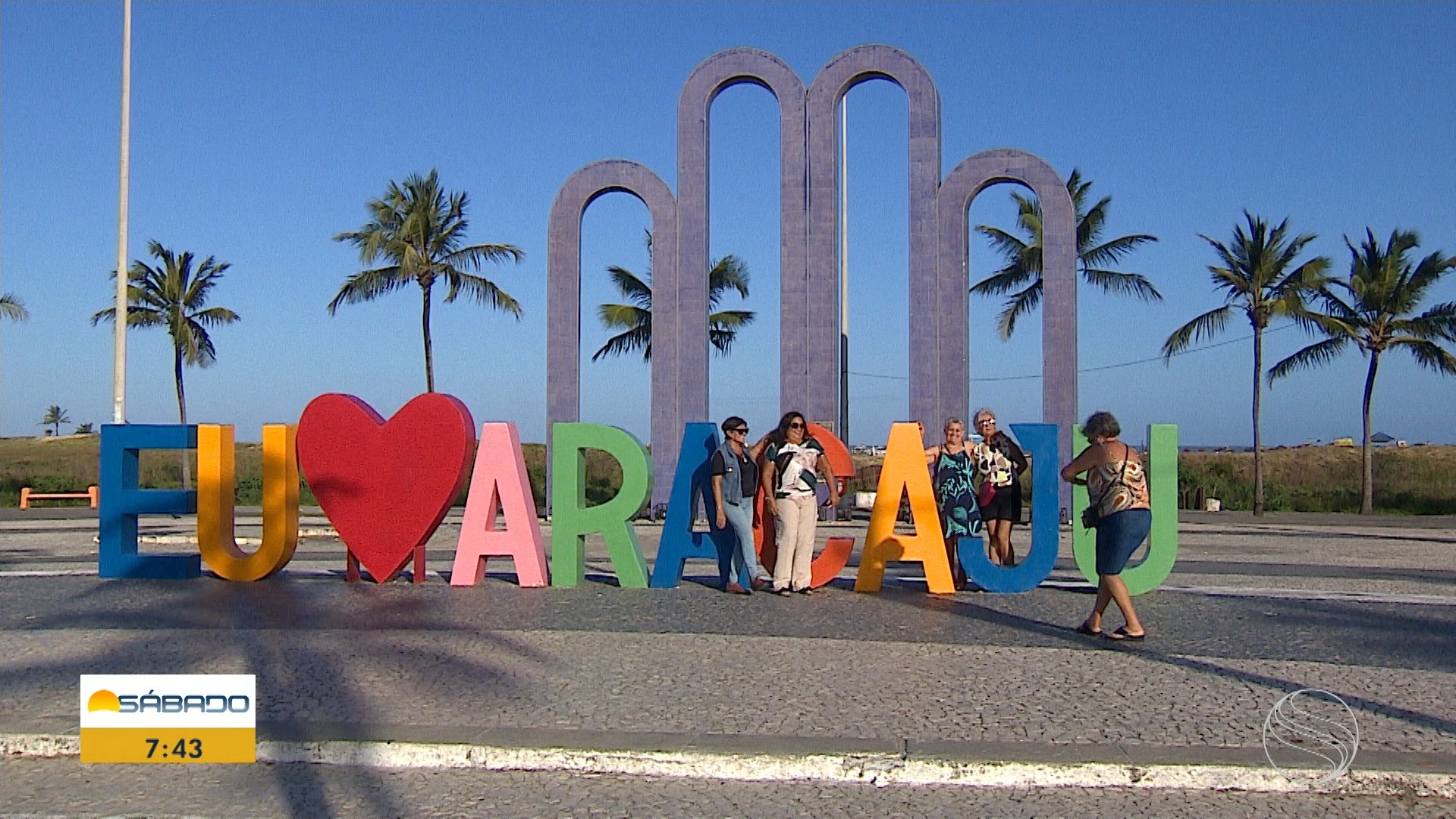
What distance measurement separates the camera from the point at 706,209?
78.4ft

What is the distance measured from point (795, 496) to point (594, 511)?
80.9 inches

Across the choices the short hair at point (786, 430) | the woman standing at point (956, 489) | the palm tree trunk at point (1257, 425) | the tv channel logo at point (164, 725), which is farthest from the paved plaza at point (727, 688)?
the palm tree trunk at point (1257, 425)

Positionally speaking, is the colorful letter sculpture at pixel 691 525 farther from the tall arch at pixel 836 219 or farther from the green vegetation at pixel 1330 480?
the green vegetation at pixel 1330 480

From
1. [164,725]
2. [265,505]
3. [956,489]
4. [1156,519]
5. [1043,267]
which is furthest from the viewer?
[1043,267]

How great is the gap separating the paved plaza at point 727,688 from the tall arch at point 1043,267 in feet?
32.8

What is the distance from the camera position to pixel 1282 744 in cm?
646

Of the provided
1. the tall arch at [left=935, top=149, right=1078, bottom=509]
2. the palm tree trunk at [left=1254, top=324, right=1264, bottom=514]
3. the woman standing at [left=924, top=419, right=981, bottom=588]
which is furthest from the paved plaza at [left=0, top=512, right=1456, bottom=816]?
the palm tree trunk at [left=1254, top=324, right=1264, bottom=514]

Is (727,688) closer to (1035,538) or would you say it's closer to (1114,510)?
(1114,510)

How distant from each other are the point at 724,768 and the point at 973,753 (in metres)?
1.24

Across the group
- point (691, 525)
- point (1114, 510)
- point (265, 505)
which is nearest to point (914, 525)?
point (691, 525)

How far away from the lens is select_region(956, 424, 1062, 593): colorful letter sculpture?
1193cm

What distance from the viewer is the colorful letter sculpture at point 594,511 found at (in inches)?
488

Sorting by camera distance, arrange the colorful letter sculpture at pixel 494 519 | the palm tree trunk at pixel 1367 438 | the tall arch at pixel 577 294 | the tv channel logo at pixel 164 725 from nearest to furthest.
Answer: the tv channel logo at pixel 164 725 < the colorful letter sculpture at pixel 494 519 < the tall arch at pixel 577 294 < the palm tree trunk at pixel 1367 438

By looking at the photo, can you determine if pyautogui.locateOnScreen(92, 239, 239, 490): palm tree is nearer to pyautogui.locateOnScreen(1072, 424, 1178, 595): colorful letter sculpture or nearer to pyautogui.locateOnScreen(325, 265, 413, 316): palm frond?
pyautogui.locateOnScreen(325, 265, 413, 316): palm frond
